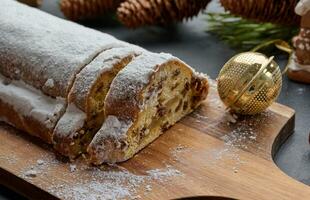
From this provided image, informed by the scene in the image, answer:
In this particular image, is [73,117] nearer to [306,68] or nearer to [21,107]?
[21,107]

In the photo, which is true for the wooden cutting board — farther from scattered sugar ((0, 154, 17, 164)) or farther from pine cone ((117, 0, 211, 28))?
pine cone ((117, 0, 211, 28))

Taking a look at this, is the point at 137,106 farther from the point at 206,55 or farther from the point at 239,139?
the point at 206,55

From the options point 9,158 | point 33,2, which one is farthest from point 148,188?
point 33,2

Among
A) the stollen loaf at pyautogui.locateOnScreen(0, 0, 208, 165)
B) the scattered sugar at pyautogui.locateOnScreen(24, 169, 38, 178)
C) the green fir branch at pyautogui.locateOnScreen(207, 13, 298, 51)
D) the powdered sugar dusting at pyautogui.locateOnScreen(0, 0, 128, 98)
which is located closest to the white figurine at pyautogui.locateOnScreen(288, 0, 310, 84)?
the green fir branch at pyautogui.locateOnScreen(207, 13, 298, 51)

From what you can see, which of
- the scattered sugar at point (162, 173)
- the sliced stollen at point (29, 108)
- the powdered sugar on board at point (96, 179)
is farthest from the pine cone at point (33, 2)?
the scattered sugar at point (162, 173)

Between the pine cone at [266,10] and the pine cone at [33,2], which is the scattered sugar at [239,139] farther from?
the pine cone at [33,2]
